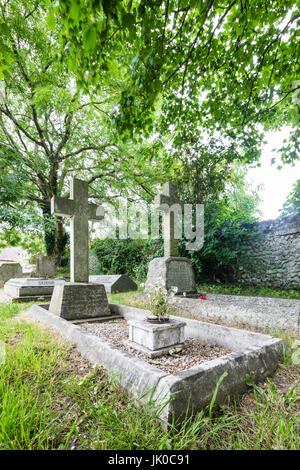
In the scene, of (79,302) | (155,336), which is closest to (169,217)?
(79,302)

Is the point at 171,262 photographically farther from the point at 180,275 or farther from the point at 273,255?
the point at 273,255

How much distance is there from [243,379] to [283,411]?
373 mm

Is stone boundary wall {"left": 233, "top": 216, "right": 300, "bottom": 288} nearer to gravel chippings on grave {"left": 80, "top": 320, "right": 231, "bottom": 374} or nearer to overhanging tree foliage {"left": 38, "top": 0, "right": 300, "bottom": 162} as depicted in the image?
Answer: overhanging tree foliage {"left": 38, "top": 0, "right": 300, "bottom": 162}

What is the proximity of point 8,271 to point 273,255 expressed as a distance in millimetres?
9850

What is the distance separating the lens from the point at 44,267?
364 inches

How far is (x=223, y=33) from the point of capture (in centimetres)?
412

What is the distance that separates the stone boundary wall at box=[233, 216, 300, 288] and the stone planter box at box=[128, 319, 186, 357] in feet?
→ 15.2

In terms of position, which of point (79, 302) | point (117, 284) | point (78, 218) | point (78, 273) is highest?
point (78, 218)

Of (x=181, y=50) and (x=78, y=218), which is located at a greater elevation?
(x=181, y=50)

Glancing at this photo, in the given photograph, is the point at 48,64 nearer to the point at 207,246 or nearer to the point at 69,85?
the point at 69,85

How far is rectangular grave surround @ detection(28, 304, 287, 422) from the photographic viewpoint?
4.91 ft

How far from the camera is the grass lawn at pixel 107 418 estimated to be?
1260mm

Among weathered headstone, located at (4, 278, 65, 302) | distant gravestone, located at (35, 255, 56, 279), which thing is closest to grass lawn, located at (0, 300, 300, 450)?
weathered headstone, located at (4, 278, 65, 302)
